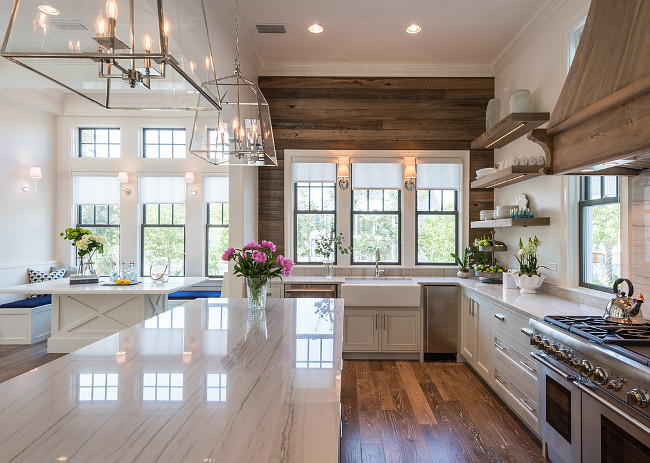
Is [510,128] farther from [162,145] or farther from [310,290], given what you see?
[162,145]

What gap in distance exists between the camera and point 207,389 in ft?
4.29

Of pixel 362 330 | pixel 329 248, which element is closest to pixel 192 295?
pixel 329 248

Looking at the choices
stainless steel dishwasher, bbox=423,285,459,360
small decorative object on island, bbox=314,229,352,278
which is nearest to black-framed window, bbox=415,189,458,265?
stainless steel dishwasher, bbox=423,285,459,360

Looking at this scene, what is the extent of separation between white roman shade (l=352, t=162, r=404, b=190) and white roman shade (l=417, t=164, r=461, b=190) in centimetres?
32

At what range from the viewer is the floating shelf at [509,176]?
378cm

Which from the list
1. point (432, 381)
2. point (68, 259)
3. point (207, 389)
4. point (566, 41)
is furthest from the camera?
point (68, 259)

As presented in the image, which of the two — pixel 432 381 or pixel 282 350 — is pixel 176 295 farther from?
pixel 282 350

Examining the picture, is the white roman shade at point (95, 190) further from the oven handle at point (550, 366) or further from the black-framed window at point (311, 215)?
the oven handle at point (550, 366)

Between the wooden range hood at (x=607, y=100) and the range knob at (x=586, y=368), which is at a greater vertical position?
the wooden range hood at (x=607, y=100)

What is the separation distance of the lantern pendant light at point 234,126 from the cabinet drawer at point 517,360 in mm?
2277

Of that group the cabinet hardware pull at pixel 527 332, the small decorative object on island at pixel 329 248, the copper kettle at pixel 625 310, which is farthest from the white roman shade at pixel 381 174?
the copper kettle at pixel 625 310

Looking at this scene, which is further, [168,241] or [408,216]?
[168,241]

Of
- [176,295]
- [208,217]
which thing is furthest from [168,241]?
[176,295]

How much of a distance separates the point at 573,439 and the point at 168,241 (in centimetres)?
634
